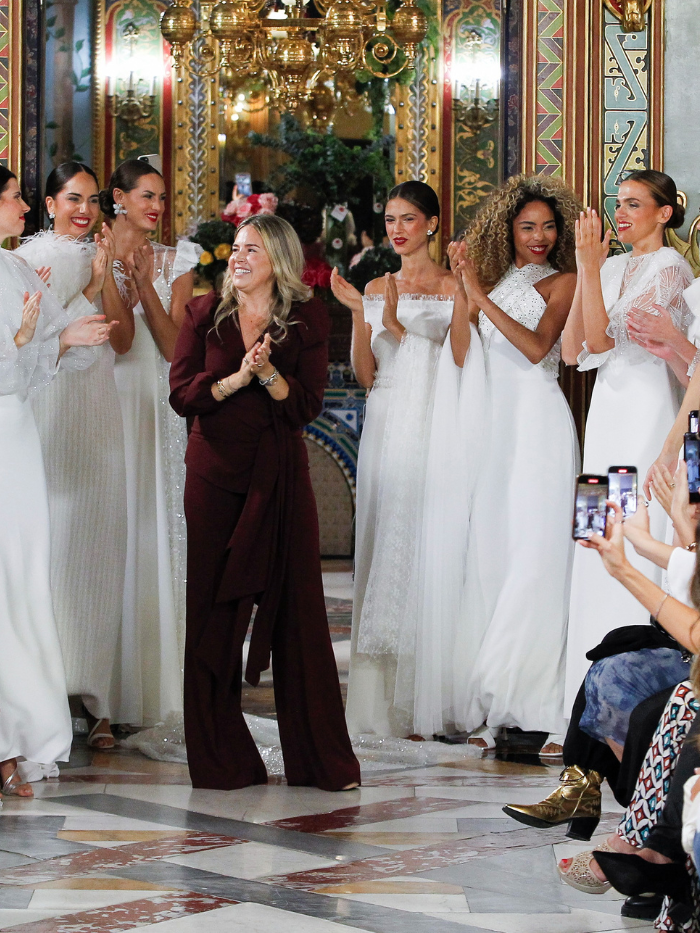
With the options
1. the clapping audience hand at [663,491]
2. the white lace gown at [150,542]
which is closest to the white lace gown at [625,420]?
the clapping audience hand at [663,491]

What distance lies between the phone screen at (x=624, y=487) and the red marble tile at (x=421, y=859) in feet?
3.53

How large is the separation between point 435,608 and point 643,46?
240cm

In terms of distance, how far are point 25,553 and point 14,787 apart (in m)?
0.72

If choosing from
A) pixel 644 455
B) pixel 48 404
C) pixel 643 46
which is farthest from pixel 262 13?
pixel 644 455

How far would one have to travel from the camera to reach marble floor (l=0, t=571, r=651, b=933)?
3119mm

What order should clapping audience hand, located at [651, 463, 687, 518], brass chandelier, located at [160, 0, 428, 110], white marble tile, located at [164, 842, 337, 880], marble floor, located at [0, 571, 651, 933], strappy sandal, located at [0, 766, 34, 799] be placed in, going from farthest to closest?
brass chandelier, located at [160, 0, 428, 110]
strappy sandal, located at [0, 766, 34, 799]
white marble tile, located at [164, 842, 337, 880]
clapping audience hand, located at [651, 463, 687, 518]
marble floor, located at [0, 571, 651, 933]

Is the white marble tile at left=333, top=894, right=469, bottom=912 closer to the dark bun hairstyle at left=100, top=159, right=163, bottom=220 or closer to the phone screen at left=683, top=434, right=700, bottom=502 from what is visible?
the phone screen at left=683, top=434, right=700, bottom=502

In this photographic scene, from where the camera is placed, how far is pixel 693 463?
10.1ft

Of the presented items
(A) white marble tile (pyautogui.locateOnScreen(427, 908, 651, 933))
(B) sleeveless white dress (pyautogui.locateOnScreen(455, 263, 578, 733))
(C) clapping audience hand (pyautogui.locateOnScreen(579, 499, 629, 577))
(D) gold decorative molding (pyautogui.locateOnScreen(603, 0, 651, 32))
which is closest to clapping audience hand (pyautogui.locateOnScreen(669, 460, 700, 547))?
(C) clapping audience hand (pyautogui.locateOnScreen(579, 499, 629, 577))

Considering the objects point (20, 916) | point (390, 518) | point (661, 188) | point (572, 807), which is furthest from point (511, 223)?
point (20, 916)

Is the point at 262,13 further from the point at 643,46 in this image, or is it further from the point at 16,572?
the point at 16,572

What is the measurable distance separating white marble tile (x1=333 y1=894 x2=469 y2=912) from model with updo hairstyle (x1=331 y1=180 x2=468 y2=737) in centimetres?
186

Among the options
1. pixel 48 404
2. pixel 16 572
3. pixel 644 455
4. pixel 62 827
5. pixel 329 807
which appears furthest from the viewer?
pixel 48 404

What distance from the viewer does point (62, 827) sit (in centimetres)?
390
